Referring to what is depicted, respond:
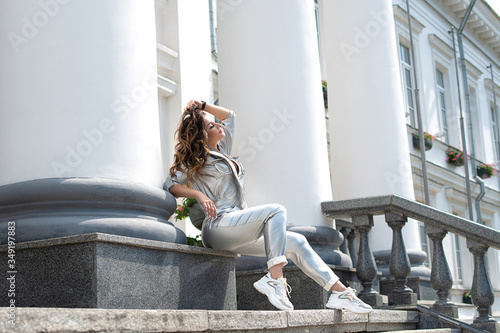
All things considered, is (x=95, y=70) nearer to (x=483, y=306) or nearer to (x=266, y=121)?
(x=266, y=121)

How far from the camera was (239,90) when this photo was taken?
20.7ft

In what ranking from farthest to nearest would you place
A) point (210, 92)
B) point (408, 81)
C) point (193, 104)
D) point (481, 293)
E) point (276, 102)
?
point (408, 81) → point (210, 92) → point (276, 102) → point (481, 293) → point (193, 104)

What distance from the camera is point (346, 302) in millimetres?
4266

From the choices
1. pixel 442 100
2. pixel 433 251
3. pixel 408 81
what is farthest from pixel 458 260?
pixel 433 251

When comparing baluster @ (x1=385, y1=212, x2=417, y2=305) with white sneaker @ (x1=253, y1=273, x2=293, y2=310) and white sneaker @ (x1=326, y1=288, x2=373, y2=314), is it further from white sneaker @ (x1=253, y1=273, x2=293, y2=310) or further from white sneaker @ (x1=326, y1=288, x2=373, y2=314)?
white sneaker @ (x1=253, y1=273, x2=293, y2=310)

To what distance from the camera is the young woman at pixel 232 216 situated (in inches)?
167

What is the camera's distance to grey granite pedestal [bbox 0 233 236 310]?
3357 mm

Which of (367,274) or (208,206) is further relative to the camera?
(367,274)

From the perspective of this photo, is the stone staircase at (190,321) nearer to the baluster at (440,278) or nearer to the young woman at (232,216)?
the young woman at (232,216)

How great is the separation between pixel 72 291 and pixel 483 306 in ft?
11.1

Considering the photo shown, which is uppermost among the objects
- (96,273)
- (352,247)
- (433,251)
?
(352,247)

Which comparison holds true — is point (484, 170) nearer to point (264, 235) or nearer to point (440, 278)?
point (440, 278)

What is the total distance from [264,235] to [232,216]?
0.89 ft

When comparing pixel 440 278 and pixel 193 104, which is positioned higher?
pixel 193 104
